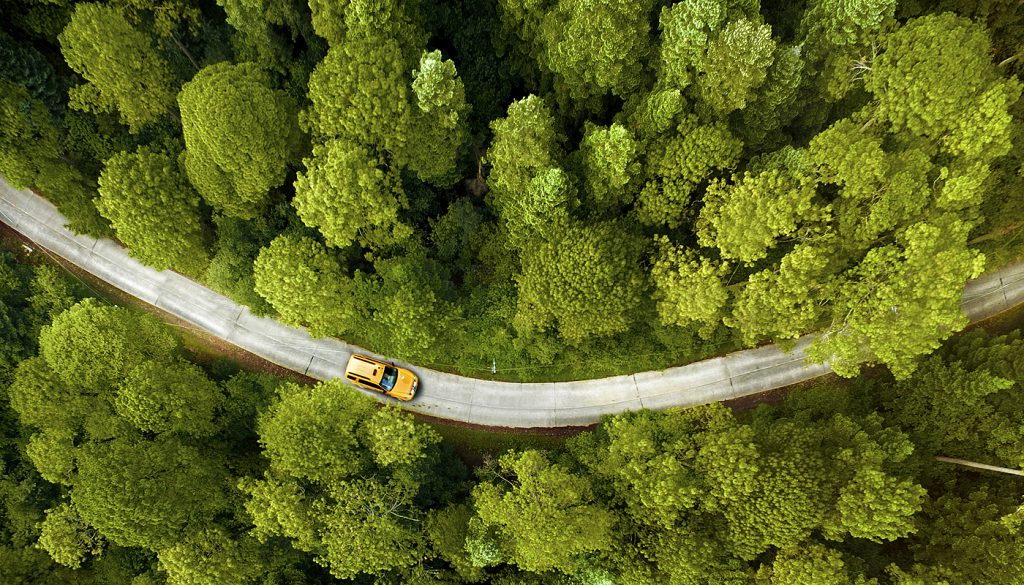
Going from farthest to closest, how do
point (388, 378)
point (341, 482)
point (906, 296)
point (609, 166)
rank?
point (388, 378), point (341, 482), point (609, 166), point (906, 296)

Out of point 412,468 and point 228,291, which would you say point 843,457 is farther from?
point 228,291

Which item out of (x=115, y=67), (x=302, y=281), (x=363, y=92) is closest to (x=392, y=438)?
(x=302, y=281)

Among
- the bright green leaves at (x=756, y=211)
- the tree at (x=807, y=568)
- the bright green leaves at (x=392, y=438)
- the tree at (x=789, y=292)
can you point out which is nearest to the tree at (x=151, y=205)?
the bright green leaves at (x=392, y=438)

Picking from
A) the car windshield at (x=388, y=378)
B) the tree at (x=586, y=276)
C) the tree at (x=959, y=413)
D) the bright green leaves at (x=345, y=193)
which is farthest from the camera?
the car windshield at (x=388, y=378)

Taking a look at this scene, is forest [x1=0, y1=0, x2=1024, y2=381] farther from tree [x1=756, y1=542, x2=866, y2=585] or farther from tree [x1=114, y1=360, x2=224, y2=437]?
tree [x1=756, y1=542, x2=866, y2=585]

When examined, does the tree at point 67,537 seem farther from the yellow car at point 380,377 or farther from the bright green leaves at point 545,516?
the bright green leaves at point 545,516

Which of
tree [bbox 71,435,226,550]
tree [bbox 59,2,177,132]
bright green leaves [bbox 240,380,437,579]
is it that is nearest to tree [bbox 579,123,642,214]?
bright green leaves [bbox 240,380,437,579]

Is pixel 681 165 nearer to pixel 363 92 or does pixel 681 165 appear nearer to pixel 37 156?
pixel 363 92
